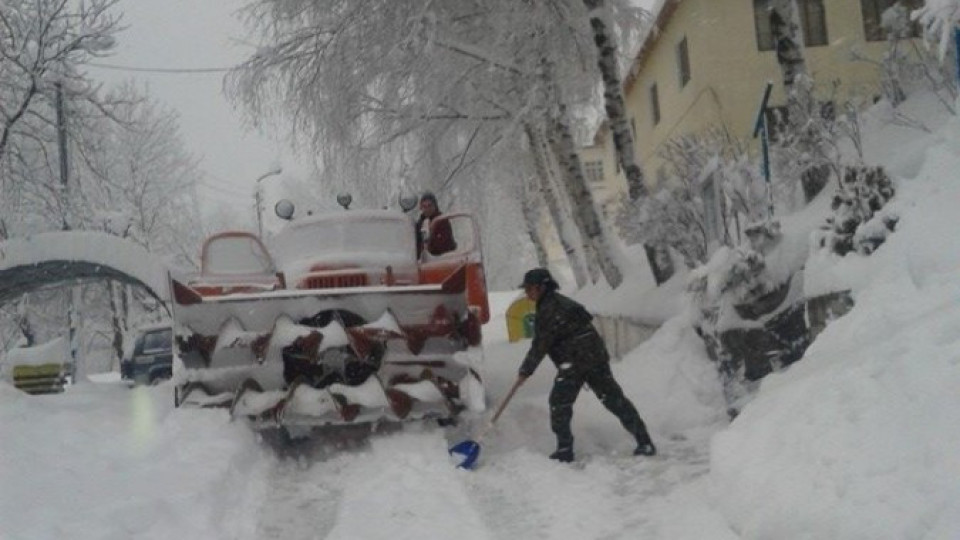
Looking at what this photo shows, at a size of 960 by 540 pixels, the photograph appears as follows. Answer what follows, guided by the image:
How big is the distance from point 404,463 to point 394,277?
304cm

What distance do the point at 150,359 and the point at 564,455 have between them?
44.5ft

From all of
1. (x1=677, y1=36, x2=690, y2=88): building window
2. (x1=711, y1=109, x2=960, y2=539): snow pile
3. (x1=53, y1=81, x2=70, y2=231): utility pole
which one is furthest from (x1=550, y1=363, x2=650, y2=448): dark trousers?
(x1=677, y1=36, x2=690, y2=88): building window

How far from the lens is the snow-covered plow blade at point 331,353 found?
699cm

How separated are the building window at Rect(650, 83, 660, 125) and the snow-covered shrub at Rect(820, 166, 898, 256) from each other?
19802 mm

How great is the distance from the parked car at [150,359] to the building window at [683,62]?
45.9 ft

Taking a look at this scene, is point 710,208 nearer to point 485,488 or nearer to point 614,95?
point 614,95

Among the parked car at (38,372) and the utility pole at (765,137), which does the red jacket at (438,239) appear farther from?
the parked car at (38,372)

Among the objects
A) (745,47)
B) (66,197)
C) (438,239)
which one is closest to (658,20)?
(745,47)

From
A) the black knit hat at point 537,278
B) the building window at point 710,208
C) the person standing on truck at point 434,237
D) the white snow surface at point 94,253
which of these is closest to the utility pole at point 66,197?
the white snow surface at point 94,253

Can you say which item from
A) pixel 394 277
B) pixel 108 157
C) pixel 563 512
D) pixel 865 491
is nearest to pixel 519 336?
pixel 394 277

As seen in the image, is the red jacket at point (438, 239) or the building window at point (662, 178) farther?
the building window at point (662, 178)

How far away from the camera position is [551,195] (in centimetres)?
1872

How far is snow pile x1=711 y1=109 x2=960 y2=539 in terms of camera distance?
10.4 feet

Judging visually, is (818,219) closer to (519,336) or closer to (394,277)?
(394,277)
